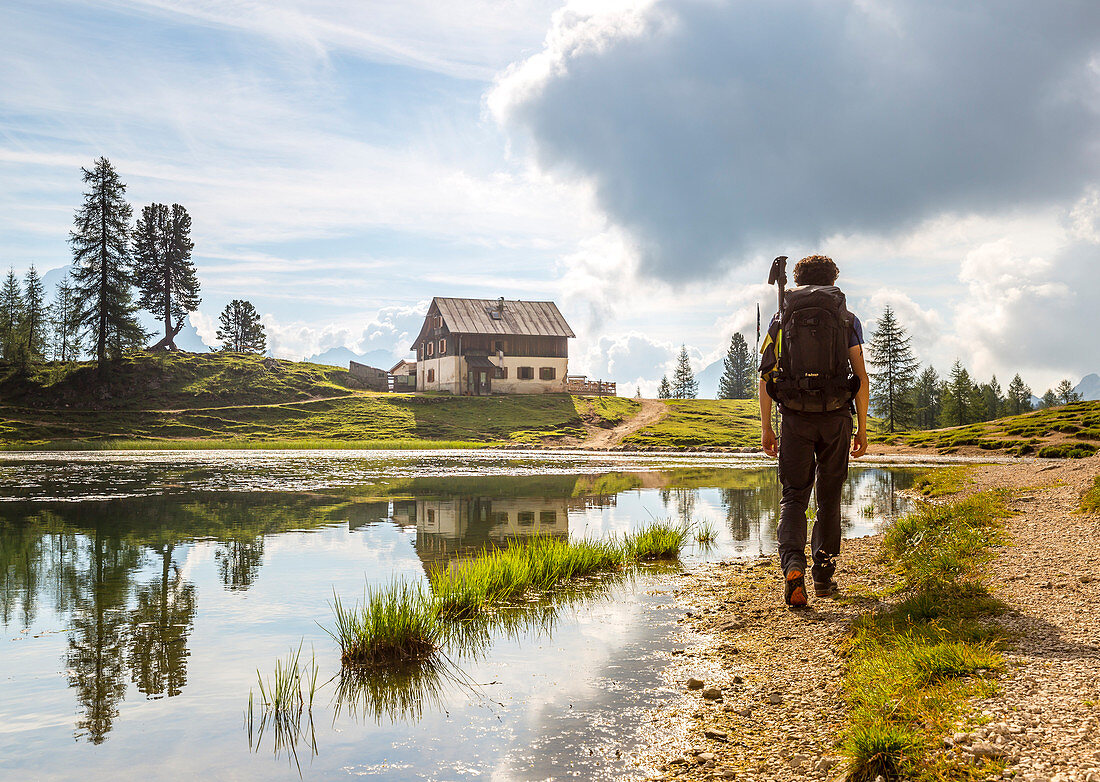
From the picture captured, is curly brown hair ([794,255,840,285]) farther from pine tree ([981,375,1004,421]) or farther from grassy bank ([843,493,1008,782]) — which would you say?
pine tree ([981,375,1004,421])

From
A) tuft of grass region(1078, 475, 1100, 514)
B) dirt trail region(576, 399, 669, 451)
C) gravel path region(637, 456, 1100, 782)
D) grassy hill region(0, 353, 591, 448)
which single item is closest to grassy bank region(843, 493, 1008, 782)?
gravel path region(637, 456, 1100, 782)

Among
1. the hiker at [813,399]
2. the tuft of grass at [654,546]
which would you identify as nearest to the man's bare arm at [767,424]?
the hiker at [813,399]

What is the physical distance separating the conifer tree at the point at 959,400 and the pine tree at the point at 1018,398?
30620mm

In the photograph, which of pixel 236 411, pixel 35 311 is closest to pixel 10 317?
pixel 35 311

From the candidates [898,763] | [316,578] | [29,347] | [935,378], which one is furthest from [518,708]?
[935,378]

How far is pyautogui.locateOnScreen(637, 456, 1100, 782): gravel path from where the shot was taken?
3945mm

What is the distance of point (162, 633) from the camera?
7.66 m

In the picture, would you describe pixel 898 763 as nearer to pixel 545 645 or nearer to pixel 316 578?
pixel 545 645

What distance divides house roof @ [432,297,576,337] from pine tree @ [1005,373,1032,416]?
9150cm

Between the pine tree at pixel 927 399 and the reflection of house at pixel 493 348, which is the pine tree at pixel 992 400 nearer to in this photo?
the pine tree at pixel 927 399

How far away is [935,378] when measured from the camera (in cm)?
13900

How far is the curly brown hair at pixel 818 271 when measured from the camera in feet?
26.3

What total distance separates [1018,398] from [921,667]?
520 feet

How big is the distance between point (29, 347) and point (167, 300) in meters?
17.9
